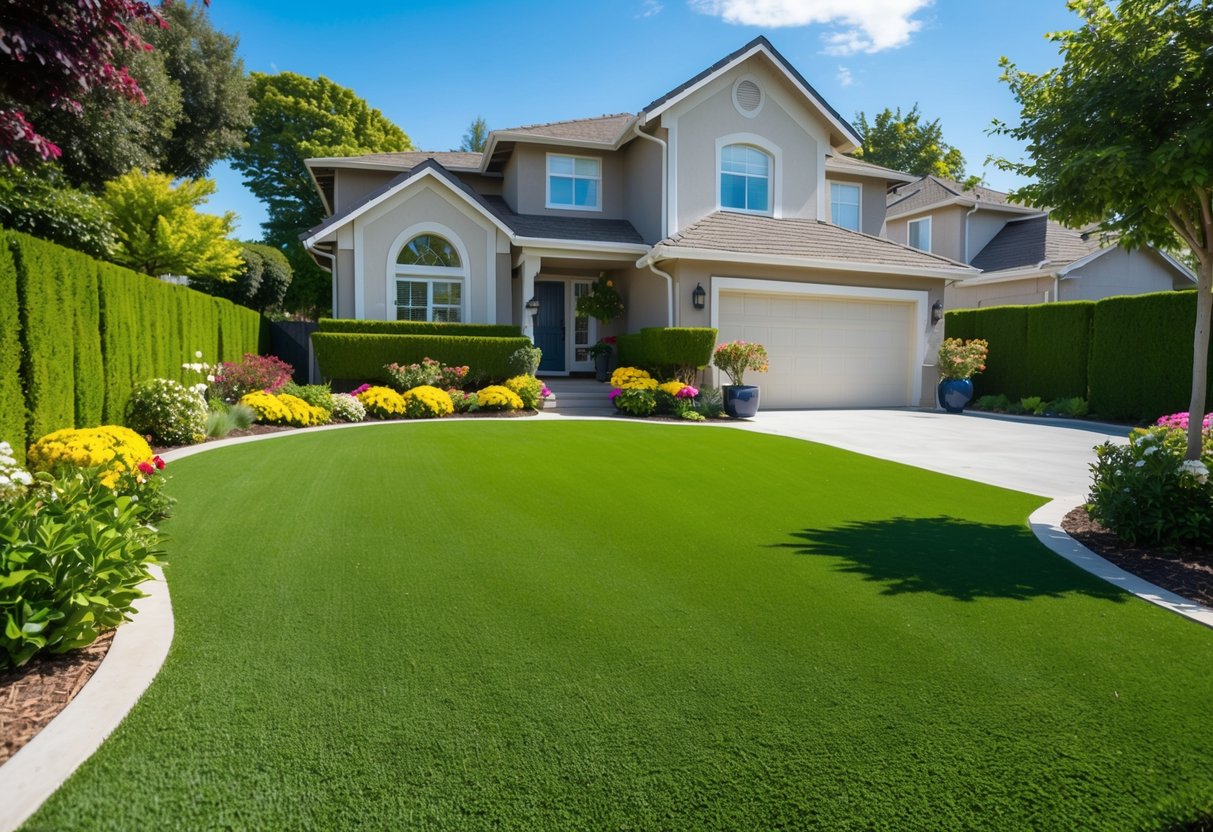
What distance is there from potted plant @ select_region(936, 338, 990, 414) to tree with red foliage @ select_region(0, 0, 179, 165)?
15539mm

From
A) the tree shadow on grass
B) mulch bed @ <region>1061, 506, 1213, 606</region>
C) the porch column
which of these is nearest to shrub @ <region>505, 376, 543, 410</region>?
the porch column

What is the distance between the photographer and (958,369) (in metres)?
15.8

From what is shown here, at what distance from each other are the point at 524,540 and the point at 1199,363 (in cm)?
518

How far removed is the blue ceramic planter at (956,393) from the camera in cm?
1568

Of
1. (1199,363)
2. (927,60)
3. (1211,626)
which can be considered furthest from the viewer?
(927,60)

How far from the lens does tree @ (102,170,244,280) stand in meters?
14.7

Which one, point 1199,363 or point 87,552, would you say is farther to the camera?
point 1199,363

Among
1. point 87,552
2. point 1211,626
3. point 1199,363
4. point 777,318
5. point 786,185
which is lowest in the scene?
point 1211,626

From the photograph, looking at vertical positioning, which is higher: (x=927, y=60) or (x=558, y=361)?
(x=927, y=60)

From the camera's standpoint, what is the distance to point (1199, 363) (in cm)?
530

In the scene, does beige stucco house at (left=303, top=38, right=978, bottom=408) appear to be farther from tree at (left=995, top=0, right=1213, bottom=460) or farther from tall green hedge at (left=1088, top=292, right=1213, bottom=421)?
tree at (left=995, top=0, right=1213, bottom=460)

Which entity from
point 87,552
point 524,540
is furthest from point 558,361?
point 87,552

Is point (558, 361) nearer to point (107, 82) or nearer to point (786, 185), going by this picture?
point (786, 185)

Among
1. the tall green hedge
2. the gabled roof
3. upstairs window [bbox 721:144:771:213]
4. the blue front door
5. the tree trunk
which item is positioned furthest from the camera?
the blue front door
